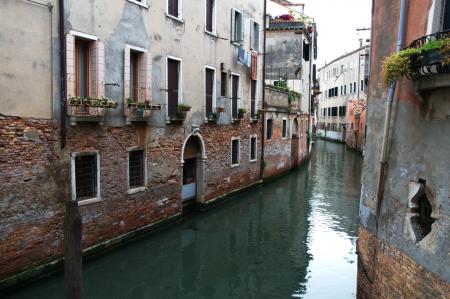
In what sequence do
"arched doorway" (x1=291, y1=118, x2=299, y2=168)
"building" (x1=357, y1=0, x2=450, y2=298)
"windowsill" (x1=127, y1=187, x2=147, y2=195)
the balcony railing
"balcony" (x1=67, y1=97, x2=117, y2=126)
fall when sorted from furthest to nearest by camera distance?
1. "arched doorway" (x1=291, y1=118, x2=299, y2=168)
2. "windowsill" (x1=127, y1=187, x2=147, y2=195)
3. "balcony" (x1=67, y1=97, x2=117, y2=126)
4. "building" (x1=357, y1=0, x2=450, y2=298)
5. the balcony railing

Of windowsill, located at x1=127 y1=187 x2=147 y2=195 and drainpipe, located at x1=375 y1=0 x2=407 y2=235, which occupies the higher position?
drainpipe, located at x1=375 y1=0 x2=407 y2=235

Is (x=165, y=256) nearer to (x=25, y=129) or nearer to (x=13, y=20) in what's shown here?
(x=25, y=129)

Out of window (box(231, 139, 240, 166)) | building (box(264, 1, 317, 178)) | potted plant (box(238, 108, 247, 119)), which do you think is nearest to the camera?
potted plant (box(238, 108, 247, 119))

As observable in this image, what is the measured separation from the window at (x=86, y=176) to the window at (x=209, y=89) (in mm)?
5199

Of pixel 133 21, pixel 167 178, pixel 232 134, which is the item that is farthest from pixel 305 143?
pixel 133 21

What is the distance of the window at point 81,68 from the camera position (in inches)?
344

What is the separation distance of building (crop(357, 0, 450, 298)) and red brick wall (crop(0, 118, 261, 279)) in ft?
17.9

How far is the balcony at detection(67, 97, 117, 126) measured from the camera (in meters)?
8.23

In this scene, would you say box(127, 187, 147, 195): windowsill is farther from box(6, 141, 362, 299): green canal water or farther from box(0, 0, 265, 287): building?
box(6, 141, 362, 299): green canal water

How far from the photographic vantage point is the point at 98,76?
8.87 m

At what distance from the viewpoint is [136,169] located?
10414 millimetres

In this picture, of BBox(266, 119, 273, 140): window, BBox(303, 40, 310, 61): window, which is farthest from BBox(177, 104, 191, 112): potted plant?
BBox(303, 40, 310, 61): window

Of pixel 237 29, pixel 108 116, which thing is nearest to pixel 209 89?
pixel 237 29

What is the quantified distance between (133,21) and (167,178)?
411 cm
